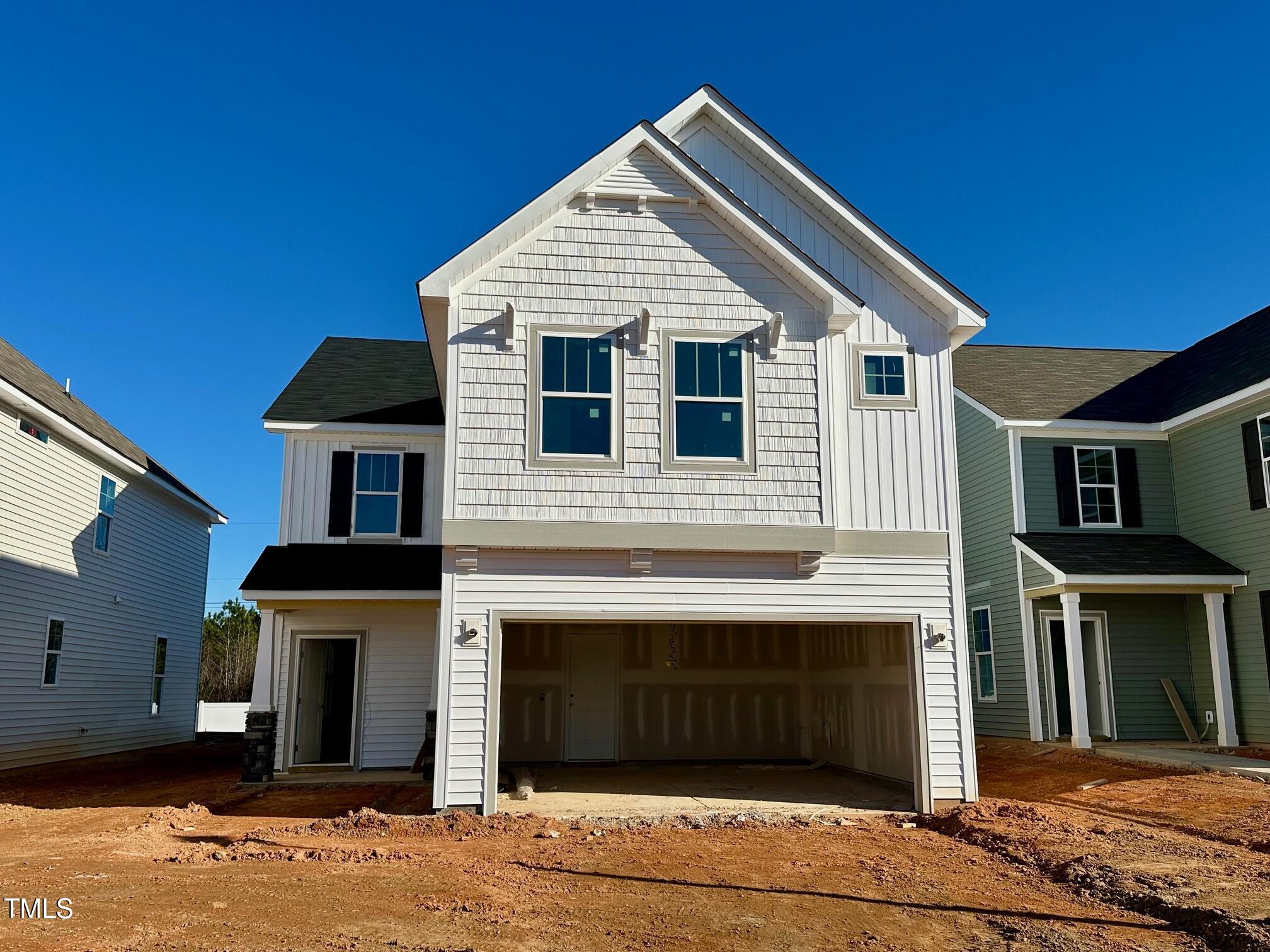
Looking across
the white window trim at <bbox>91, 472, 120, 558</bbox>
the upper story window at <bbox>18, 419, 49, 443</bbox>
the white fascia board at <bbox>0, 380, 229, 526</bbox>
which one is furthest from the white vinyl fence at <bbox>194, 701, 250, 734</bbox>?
the upper story window at <bbox>18, 419, 49, 443</bbox>

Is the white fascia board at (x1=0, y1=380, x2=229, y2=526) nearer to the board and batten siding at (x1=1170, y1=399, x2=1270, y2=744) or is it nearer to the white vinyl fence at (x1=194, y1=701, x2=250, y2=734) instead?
the white vinyl fence at (x1=194, y1=701, x2=250, y2=734)

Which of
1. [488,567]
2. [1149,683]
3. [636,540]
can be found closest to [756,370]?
[636,540]

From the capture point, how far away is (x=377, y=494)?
15.7 metres

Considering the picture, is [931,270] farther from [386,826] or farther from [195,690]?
[195,690]

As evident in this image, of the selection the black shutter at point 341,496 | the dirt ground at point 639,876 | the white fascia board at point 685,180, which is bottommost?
the dirt ground at point 639,876

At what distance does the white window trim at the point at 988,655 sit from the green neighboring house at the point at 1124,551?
0.12 feet

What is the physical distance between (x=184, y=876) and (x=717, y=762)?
33.6ft

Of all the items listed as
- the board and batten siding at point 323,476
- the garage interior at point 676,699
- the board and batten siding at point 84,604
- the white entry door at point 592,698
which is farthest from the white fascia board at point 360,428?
the white entry door at point 592,698

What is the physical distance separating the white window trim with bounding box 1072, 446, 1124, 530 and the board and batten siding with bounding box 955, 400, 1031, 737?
51.2 inches

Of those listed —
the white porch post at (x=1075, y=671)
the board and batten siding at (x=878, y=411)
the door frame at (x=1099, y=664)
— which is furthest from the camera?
the door frame at (x=1099, y=664)

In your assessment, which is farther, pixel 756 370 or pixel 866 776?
pixel 866 776

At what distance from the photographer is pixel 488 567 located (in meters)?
11.0

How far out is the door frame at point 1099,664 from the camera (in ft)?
56.2

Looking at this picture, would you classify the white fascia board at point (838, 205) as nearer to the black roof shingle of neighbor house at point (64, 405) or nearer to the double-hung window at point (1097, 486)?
the double-hung window at point (1097, 486)
